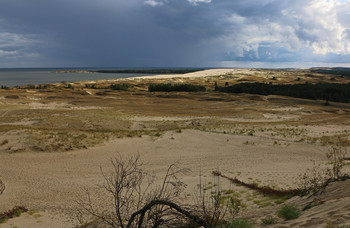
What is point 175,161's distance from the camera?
16.2 metres

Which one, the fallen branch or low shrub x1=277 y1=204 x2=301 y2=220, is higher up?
low shrub x1=277 y1=204 x2=301 y2=220

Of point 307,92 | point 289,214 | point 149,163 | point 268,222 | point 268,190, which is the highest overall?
point 307,92

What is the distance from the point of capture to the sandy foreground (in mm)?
9094

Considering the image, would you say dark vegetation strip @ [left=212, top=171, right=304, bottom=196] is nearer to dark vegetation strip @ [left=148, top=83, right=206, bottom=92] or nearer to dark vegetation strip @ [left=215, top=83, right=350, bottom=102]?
dark vegetation strip @ [left=215, top=83, right=350, bottom=102]

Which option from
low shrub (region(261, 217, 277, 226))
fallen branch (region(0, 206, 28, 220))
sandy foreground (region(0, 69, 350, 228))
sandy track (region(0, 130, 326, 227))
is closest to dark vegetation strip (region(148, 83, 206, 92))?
sandy foreground (region(0, 69, 350, 228))

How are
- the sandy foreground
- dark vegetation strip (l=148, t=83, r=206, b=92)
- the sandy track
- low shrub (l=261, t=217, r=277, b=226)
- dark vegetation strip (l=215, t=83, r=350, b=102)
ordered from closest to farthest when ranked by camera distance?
low shrub (l=261, t=217, r=277, b=226), the sandy foreground, the sandy track, dark vegetation strip (l=215, t=83, r=350, b=102), dark vegetation strip (l=148, t=83, r=206, b=92)

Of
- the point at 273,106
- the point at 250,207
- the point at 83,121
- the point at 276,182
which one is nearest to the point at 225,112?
the point at 273,106

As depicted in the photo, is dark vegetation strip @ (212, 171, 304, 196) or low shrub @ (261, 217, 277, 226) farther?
dark vegetation strip @ (212, 171, 304, 196)

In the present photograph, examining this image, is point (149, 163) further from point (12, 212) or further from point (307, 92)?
point (307, 92)

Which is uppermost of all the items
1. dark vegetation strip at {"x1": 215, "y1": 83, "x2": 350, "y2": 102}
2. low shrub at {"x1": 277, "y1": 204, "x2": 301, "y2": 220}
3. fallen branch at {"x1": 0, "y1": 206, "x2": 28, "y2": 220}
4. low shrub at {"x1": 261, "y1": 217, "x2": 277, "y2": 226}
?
dark vegetation strip at {"x1": 215, "y1": 83, "x2": 350, "y2": 102}

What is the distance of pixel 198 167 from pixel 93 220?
7941mm

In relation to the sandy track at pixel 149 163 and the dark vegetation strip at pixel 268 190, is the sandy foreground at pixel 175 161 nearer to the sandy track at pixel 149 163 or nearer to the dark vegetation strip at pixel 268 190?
the sandy track at pixel 149 163

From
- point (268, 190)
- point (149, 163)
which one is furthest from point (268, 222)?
point (149, 163)

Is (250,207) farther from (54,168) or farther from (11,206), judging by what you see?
(54,168)
